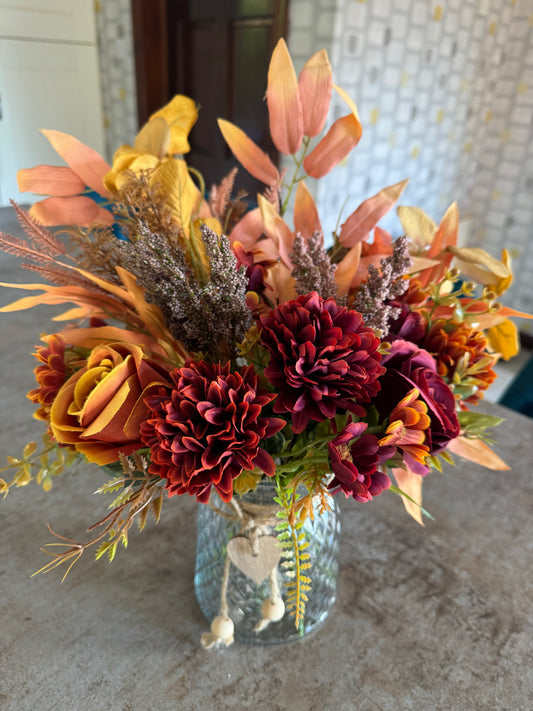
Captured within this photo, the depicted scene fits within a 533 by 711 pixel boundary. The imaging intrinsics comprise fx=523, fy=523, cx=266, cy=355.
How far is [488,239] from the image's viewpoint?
365 centimetres

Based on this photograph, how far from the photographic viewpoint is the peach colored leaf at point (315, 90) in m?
0.42

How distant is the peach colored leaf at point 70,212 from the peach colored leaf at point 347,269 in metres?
0.21

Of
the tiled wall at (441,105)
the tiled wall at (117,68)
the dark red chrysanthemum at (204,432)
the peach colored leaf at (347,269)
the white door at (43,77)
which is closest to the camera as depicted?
the dark red chrysanthemum at (204,432)

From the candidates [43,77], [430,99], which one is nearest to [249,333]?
[430,99]

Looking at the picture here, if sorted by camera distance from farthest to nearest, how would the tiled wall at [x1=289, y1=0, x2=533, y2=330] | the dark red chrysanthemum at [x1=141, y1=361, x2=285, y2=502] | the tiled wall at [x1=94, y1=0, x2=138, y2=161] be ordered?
the tiled wall at [x1=94, y1=0, x2=138, y2=161] < the tiled wall at [x1=289, y1=0, x2=533, y2=330] < the dark red chrysanthemum at [x1=141, y1=361, x2=285, y2=502]

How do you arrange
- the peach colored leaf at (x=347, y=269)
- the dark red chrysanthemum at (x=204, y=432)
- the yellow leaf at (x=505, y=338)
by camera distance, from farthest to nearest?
the yellow leaf at (x=505, y=338) → the peach colored leaf at (x=347, y=269) → the dark red chrysanthemum at (x=204, y=432)

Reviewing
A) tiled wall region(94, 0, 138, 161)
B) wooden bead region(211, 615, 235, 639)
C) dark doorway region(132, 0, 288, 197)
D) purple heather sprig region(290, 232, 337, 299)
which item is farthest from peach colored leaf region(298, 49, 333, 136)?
tiled wall region(94, 0, 138, 161)

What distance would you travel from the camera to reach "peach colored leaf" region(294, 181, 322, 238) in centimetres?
48

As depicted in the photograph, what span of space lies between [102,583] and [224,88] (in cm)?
311

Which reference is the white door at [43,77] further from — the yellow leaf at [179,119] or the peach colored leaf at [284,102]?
the peach colored leaf at [284,102]

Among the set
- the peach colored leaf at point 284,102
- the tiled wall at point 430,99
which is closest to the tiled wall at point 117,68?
the tiled wall at point 430,99

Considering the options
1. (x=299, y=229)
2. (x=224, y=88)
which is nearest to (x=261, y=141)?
(x=224, y=88)

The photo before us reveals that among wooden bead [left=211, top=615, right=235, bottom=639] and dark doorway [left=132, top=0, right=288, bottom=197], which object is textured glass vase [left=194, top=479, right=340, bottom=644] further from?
dark doorway [left=132, top=0, right=288, bottom=197]

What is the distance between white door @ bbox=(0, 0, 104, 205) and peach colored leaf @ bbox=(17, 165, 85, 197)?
2869mm
